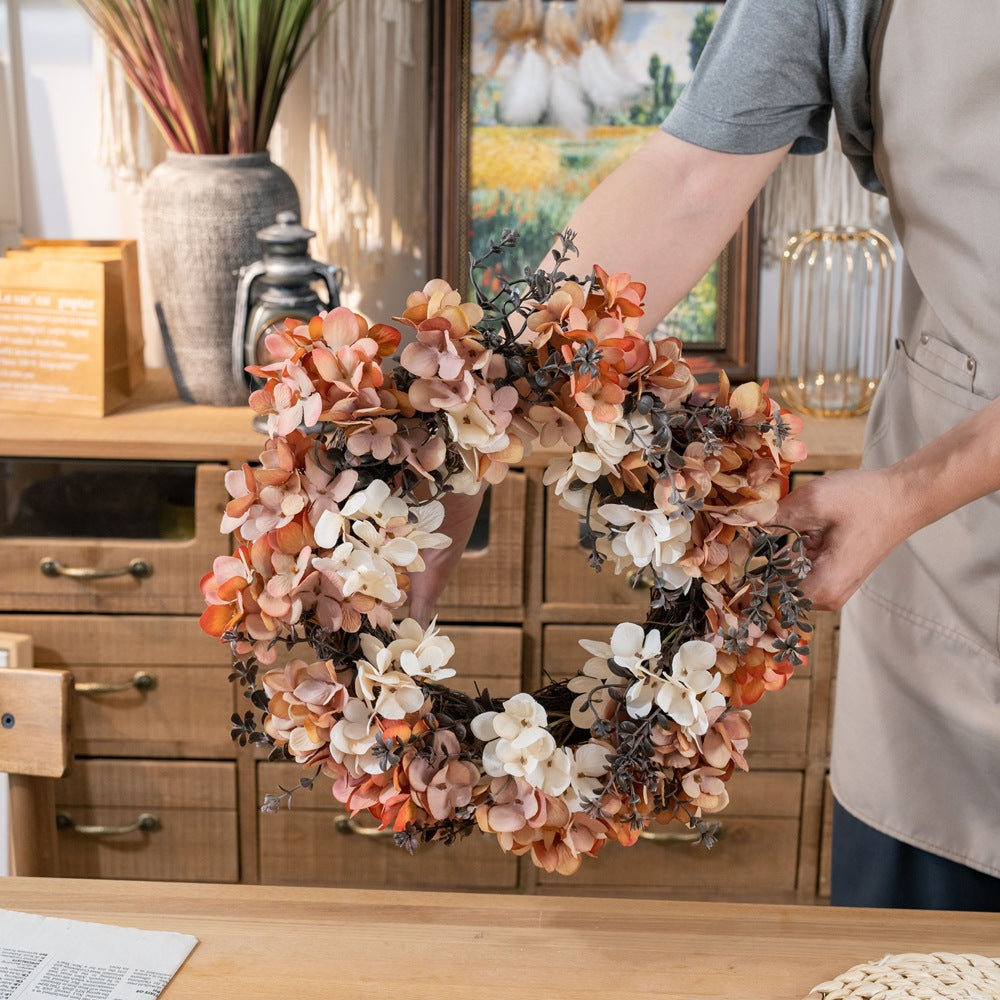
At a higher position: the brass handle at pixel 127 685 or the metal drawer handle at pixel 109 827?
the brass handle at pixel 127 685

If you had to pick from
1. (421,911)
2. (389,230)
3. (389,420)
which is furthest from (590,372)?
(389,230)

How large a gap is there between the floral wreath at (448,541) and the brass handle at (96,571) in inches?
46.9

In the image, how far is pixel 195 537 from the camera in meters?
1.87

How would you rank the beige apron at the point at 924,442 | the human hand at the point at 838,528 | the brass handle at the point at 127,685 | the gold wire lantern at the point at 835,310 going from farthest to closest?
the gold wire lantern at the point at 835,310, the brass handle at the point at 127,685, the beige apron at the point at 924,442, the human hand at the point at 838,528

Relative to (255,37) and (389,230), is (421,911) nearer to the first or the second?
(255,37)

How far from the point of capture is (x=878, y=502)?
2.67 feet

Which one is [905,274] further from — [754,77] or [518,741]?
[518,741]

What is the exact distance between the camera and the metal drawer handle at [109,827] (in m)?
1.99

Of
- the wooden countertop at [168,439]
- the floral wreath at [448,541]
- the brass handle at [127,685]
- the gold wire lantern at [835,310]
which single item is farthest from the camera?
the gold wire lantern at [835,310]

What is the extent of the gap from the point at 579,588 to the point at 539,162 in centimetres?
73

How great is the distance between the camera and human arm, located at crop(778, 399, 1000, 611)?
79 cm

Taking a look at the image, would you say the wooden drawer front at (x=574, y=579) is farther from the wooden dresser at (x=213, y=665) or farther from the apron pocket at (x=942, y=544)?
the apron pocket at (x=942, y=544)

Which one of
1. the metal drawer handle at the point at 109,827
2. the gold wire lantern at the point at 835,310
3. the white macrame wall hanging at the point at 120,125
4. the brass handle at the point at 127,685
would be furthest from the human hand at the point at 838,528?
the white macrame wall hanging at the point at 120,125

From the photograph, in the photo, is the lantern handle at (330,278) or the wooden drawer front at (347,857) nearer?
the lantern handle at (330,278)
